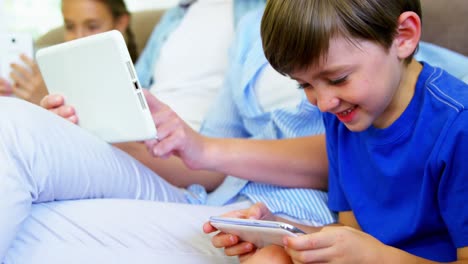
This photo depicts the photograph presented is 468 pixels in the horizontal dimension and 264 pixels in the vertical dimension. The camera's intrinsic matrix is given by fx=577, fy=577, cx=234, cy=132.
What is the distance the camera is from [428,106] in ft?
2.56

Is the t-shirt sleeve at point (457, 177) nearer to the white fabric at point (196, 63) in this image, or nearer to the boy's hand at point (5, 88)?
the white fabric at point (196, 63)

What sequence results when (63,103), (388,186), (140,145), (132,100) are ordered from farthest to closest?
(140,145), (63,103), (132,100), (388,186)

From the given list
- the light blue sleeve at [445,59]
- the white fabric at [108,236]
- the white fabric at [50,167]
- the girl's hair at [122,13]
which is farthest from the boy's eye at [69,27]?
the light blue sleeve at [445,59]

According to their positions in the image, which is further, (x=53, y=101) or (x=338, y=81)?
(x=53, y=101)

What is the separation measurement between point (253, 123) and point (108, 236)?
479 mm

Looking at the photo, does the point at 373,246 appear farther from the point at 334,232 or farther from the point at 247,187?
the point at 247,187

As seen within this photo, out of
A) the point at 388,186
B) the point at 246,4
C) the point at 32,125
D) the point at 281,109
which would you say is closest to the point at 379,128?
the point at 388,186

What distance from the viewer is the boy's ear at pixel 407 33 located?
2.54 feet

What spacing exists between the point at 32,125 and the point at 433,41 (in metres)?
0.78

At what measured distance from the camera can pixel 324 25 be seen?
29.3 inches

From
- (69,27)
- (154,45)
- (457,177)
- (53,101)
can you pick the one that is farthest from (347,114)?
(69,27)

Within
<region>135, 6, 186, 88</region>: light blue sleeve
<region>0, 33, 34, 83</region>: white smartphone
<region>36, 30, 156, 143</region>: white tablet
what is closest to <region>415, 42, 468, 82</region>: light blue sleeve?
<region>36, 30, 156, 143</region>: white tablet

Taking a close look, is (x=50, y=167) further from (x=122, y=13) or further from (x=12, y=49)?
(x=122, y=13)

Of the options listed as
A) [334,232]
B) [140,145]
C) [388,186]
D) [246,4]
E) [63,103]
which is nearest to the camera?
[334,232]
